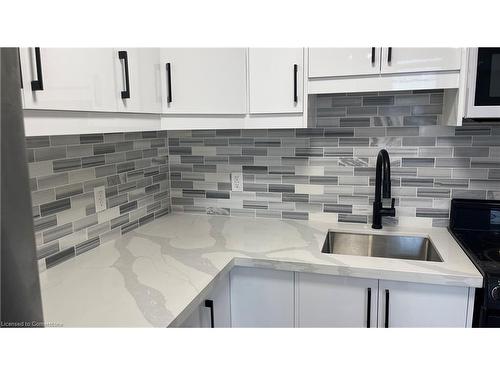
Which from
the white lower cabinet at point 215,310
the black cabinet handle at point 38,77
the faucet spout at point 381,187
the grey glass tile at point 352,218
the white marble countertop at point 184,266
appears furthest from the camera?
the grey glass tile at point 352,218

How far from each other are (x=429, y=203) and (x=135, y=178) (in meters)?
1.55

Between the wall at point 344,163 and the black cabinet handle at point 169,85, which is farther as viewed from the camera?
the wall at point 344,163

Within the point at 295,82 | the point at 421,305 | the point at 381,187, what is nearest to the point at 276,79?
the point at 295,82

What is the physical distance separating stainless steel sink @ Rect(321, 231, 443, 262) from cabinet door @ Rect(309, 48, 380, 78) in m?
0.80

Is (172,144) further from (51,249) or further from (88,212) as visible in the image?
(51,249)

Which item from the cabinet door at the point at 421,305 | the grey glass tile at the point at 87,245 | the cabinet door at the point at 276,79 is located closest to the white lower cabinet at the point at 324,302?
the cabinet door at the point at 421,305

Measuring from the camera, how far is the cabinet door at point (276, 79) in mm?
1562

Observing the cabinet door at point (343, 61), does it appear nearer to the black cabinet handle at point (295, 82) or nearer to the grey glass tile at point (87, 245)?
the black cabinet handle at point (295, 82)

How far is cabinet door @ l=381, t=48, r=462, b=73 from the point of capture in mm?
1385

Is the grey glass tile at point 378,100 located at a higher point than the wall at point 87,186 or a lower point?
higher

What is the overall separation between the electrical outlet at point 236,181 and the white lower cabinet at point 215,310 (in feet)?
2.25

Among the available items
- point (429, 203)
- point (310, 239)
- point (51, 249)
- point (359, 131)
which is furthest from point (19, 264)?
point (429, 203)

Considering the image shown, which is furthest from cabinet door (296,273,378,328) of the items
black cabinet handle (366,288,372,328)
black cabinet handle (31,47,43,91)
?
black cabinet handle (31,47,43,91)

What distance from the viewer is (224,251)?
4.98 feet
